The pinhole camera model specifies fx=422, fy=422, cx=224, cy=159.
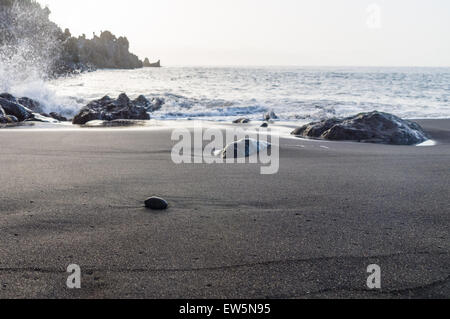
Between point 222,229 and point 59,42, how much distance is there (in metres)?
77.7

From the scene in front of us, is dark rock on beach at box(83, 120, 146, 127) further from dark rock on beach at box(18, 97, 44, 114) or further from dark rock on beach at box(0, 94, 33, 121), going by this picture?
dark rock on beach at box(18, 97, 44, 114)

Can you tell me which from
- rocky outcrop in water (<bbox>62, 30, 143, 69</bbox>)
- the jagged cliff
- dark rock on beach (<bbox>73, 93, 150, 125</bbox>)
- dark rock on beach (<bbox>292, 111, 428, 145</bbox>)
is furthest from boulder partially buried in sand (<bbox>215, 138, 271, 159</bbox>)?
rocky outcrop in water (<bbox>62, 30, 143, 69</bbox>)

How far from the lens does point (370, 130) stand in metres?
6.54

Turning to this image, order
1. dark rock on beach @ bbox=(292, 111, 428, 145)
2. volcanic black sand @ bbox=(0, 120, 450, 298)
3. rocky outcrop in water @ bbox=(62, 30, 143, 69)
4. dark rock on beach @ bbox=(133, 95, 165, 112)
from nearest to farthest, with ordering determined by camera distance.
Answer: volcanic black sand @ bbox=(0, 120, 450, 298) → dark rock on beach @ bbox=(292, 111, 428, 145) → dark rock on beach @ bbox=(133, 95, 165, 112) → rocky outcrop in water @ bbox=(62, 30, 143, 69)

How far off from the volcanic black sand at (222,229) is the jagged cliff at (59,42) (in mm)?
21367

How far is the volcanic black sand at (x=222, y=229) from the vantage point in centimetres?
158

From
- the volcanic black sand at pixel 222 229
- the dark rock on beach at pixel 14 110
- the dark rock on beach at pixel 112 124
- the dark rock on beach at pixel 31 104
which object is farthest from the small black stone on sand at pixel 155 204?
the dark rock on beach at pixel 31 104

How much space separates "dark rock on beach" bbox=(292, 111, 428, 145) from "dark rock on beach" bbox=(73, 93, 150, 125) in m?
5.11

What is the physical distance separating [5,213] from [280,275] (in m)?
1.59

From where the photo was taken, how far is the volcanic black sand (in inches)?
62.2

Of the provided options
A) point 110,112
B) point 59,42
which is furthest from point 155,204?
point 59,42
